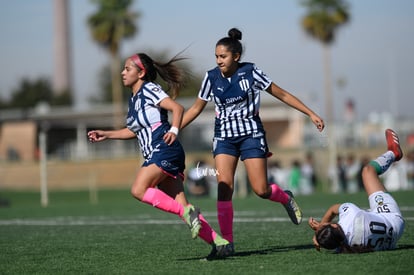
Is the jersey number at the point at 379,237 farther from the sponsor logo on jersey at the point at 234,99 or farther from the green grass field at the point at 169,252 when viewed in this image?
the sponsor logo on jersey at the point at 234,99

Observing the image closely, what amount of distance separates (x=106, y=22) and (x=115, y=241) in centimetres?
4478

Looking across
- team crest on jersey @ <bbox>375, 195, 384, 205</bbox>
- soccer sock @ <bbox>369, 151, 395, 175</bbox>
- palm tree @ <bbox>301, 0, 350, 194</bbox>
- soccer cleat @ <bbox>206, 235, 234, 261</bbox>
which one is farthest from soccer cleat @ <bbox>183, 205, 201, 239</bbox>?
palm tree @ <bbox>301, 0, 350, 194</bbox>

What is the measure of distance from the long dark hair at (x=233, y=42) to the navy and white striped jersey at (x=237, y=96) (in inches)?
8.3

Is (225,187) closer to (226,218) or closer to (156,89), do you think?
(226,218)

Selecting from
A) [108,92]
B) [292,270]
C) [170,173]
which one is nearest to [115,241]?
[170,173]

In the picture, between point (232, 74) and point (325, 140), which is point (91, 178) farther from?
point (232, 74)

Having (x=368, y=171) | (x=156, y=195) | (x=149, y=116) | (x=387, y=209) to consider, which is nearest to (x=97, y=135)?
(x=149, y=116)

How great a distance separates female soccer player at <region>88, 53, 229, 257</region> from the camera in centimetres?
799

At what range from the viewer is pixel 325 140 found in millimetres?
44906

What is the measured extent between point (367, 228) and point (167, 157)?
2098 millimetres

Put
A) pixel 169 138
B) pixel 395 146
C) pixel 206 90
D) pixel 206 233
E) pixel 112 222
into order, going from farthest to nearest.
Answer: pixel 112 222, pixel 395 146, pixel 206 90, pixel 206 233, pixel 169 138

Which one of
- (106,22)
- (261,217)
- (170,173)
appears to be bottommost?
(261,217)

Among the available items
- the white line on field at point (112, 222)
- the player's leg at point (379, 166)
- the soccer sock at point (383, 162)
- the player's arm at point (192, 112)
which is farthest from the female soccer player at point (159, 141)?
the white line on field at point (112, 222)

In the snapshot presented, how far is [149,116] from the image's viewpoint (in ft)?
27.1
